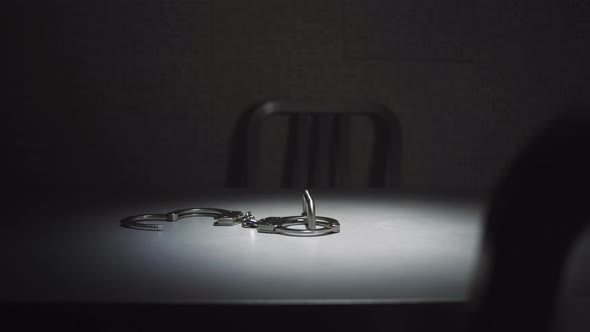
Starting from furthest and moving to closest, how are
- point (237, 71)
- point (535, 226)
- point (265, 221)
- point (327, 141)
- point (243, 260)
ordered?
point (237, 71), point (327, 141), point (265, 221), point (243, 260), point (535, 226)

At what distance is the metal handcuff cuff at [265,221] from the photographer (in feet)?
2.87

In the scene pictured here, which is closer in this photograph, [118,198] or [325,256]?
[325,256]

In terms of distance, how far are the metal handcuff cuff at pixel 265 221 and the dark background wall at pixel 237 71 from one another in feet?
5.03

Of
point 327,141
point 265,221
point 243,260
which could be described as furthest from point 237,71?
point 243,260

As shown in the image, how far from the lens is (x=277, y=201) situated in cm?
122

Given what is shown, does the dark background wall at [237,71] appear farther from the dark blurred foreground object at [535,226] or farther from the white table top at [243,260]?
the dark blurred foreground object at [535,226]

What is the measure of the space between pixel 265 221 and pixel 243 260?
19 centimetres

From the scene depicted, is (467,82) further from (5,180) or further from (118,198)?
(5,180)

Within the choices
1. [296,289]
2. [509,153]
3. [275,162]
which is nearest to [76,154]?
[275,162]

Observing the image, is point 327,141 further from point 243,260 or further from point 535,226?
point 535,226

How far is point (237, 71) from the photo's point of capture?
2.49m

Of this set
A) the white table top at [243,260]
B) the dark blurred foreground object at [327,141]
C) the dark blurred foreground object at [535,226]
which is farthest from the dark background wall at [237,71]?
the dark blurred foreground object at [535,226]

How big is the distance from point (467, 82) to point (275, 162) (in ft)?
2.76

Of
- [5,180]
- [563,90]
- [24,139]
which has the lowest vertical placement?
[5,180]
